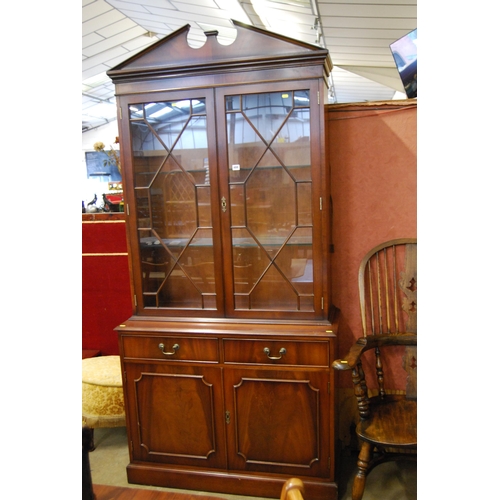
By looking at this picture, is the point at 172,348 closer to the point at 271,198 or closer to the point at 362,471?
the point at 271,198

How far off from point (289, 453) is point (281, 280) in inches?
30.4

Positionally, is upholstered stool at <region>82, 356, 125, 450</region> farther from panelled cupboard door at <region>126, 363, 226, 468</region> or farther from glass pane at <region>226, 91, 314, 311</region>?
glass pane at <region>226, 91, 314, 311</region>

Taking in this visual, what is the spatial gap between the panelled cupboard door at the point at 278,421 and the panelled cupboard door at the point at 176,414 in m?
0.07

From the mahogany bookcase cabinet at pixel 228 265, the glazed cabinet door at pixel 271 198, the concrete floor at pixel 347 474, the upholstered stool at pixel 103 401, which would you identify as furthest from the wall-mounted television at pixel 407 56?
the upholstered stool at pixel 103 401

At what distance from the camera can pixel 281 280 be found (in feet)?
6.39

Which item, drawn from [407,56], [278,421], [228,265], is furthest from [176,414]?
[407,56]

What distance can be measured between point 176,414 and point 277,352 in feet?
1.94

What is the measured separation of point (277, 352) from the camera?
185cm
